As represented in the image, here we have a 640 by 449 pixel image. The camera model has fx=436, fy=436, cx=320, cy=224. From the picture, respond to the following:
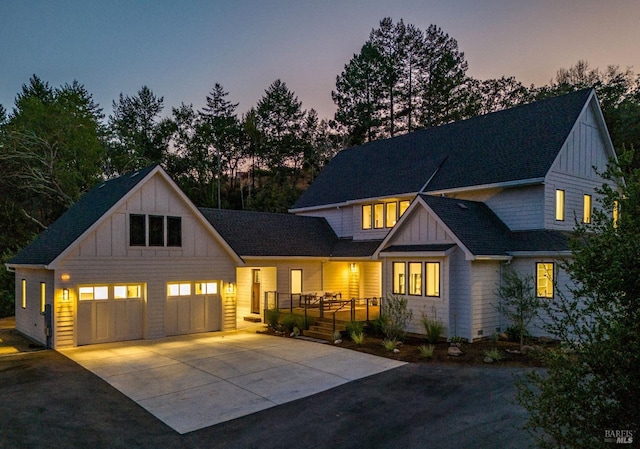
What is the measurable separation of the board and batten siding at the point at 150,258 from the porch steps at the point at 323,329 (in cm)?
393

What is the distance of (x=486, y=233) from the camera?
1639cm

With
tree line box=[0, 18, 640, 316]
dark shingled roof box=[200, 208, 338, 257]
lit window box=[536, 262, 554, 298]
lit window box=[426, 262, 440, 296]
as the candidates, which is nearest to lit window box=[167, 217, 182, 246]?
dark shingled roof box=[200, 208, 338, 257]

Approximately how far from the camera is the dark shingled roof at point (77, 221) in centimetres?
1505

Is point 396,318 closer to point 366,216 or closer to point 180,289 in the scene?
point 366,216

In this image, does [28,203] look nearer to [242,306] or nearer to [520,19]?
[242,306]

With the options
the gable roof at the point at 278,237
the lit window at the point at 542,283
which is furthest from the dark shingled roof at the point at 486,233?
the gable roof at the point at 278,237

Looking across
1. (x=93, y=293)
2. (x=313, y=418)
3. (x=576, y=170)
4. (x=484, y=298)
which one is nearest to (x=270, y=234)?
(x=93, y=293)

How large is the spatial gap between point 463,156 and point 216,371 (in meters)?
15.0

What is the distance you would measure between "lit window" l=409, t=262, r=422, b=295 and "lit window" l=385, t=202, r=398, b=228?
459 centimetres

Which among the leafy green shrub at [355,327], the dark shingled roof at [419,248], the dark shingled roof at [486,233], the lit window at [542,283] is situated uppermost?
the dark shingled roof at [486,233]

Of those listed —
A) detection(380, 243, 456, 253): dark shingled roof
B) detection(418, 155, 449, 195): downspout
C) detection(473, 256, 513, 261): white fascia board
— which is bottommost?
detection(473, 256, 513, 261): white fascia board

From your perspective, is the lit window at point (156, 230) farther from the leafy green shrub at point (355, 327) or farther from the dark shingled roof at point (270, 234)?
the leafy green shrub at point (355, 327)

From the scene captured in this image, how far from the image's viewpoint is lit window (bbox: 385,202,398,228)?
20.9m

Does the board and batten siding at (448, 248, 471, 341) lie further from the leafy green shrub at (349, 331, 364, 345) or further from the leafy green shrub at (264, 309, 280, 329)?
the leafy green shrub at (264, 309, 280, 329)
